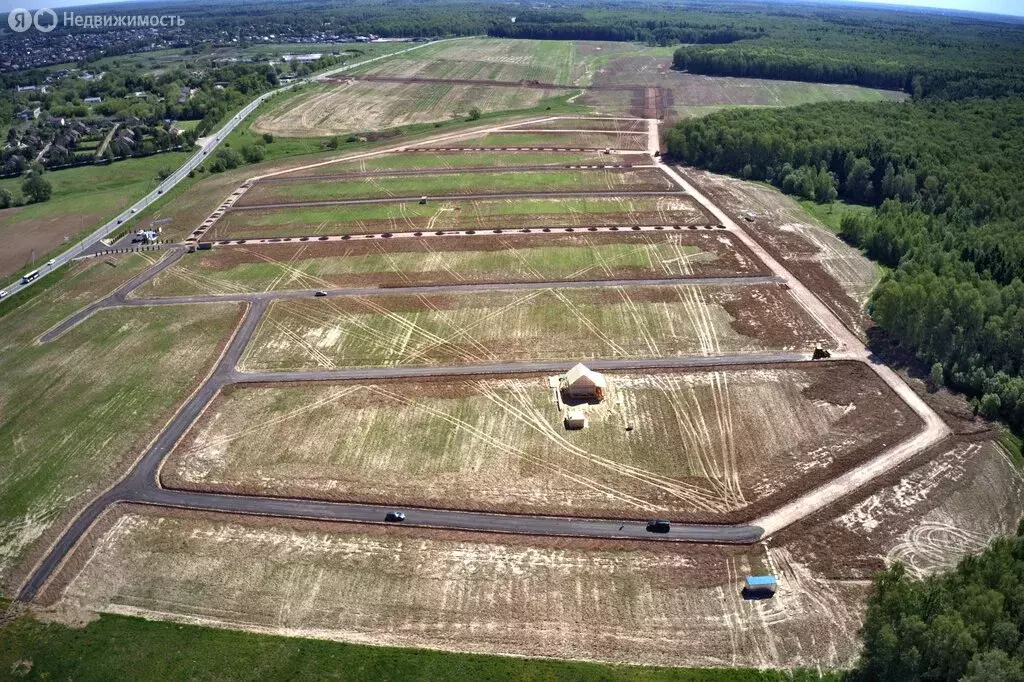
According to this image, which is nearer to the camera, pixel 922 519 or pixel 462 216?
pixel 922 519

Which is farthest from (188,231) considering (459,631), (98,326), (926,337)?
(926,337)

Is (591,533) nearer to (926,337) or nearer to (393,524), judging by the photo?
(393,524)

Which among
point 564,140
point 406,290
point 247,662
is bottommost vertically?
point 247,662

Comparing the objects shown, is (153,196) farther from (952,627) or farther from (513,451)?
(952,627)

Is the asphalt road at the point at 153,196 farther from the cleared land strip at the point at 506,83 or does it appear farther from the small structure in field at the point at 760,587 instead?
the small structure in field at the point at 760,587

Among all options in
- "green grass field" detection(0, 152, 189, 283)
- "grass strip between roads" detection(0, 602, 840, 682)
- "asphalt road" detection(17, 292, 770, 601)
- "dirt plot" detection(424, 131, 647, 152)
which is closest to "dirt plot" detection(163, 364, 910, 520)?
"asphalt road" detection(17, 292, 770, 601)

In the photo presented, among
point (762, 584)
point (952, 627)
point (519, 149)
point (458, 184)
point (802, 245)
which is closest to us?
point (952, 627)

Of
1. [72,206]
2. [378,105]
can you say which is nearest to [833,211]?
[378,105]
